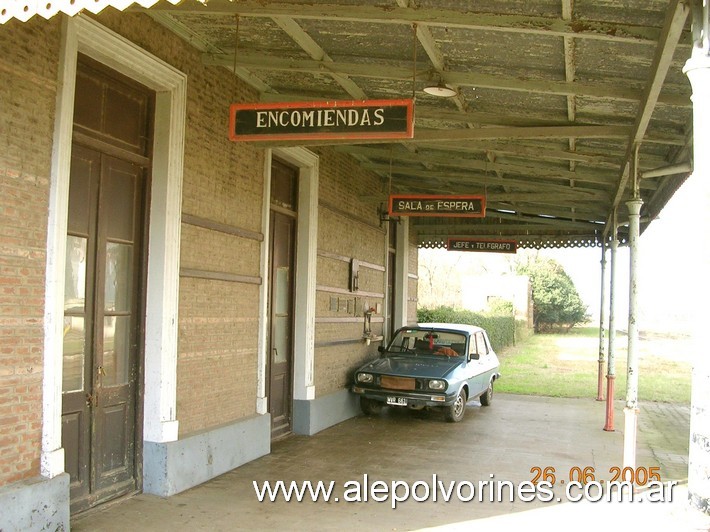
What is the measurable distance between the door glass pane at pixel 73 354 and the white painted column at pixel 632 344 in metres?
5.29

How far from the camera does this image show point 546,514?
6.55 m

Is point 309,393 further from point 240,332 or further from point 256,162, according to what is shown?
point 256,162

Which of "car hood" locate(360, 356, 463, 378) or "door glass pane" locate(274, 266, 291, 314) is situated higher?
"door glass pane" locate(274, 266, 291, 314)

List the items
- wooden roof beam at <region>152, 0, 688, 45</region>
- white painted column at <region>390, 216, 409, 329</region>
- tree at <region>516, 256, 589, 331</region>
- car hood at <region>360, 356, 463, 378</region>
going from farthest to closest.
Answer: tree at <region>516, 256, 589, 331</region> < white painted column at <region>390, 216, 409, 329</region> < car hood at <region>360, 356, 463, 378</region> < wooden roof beam at <region>152, 0, 688, 45</region>

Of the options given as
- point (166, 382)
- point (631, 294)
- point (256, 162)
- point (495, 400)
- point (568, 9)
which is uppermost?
point (568, 9)

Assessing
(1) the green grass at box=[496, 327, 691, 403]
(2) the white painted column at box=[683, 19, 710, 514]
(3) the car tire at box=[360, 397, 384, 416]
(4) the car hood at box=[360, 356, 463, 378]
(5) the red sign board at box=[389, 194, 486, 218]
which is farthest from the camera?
(1) the green grass at box=[496, 327, 691, 403]

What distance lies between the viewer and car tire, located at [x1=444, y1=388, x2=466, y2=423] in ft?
38.1

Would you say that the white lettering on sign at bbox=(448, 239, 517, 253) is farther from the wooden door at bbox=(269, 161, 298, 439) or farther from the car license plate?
the wooden door at bbox=(269, 161, 298, 439)

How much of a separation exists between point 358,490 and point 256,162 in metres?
4.05

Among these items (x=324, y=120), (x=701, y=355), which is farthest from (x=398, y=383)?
(x=701, y=355)

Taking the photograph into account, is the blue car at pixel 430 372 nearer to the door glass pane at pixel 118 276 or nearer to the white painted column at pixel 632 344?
the white painted column at pixel 632 344

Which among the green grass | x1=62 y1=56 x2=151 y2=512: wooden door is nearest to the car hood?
the green grass

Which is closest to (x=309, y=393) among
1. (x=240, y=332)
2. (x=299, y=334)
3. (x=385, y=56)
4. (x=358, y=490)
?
(x=299, y=334)

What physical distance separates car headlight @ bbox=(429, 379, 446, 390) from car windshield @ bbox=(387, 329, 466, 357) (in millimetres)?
1369
